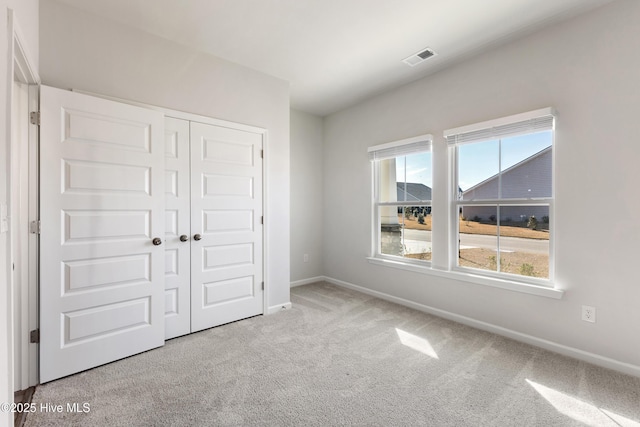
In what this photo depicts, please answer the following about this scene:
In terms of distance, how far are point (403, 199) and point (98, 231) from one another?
3196 millimetres

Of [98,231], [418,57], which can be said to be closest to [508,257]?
[418,57]

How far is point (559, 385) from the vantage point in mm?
1980

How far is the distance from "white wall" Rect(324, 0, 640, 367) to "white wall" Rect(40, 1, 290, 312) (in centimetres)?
184

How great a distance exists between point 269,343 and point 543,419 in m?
1.96

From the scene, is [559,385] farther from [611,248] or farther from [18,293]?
[18,293]

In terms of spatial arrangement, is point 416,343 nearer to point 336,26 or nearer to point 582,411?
point 582,411

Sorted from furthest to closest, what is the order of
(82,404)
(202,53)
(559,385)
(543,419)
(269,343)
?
(202,53)
(269,343)
(559,385)
(82,404)
(543,419)

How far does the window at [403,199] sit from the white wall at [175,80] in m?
1.34

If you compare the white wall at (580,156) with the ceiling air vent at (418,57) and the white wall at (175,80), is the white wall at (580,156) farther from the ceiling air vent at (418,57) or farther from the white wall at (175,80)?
the white wall at (175,80)

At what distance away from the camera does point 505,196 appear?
2.81 metres

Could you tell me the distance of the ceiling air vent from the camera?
2.84 m

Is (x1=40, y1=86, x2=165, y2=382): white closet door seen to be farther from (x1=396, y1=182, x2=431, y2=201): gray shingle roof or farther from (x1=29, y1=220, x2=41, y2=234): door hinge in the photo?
(x1=396, y1=182, x2=431, y2=201): gray shingle roof

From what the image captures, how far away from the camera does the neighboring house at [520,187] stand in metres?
2.57

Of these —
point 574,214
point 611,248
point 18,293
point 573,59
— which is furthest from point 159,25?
point 611,248
